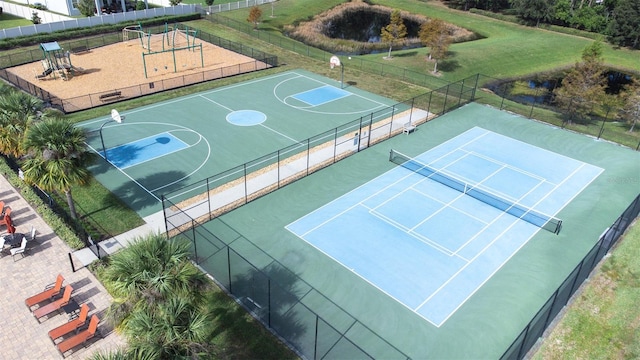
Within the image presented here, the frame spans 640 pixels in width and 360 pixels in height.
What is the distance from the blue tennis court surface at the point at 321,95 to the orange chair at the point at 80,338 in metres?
24.7

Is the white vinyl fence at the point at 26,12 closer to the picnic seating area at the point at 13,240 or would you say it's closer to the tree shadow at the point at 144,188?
the tree shadow at the point at 144,188

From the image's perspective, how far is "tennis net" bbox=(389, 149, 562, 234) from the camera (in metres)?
23.3

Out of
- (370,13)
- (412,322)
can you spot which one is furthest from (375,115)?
(370,13)

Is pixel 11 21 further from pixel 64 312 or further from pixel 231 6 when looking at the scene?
pixel 64 312

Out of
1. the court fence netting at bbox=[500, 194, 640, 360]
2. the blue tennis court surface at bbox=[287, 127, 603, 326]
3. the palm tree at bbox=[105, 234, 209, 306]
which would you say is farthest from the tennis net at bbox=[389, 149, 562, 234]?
the palm tree at bbox=[105, 234, 209, 306]

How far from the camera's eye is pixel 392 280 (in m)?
19.4

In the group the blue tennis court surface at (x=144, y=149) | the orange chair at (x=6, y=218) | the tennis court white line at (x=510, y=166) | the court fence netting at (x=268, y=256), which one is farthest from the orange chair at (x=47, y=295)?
the tennis court white line at (x=510, y=166)

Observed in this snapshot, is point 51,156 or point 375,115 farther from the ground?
point 51,156

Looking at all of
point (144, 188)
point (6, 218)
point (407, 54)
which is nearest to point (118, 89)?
point (144, 188)

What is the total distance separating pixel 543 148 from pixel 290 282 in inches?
858

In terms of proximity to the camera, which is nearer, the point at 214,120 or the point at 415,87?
the point at 214,120

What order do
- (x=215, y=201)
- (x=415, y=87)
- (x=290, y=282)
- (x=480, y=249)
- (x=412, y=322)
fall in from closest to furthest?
(x=412, y=322) → (x=290, y=282) → (x=480, y=249) → (x=215, y=201) → (x=415, y=87)

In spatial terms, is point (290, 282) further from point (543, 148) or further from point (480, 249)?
point (543, 148)

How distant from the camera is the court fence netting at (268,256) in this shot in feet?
53.4
